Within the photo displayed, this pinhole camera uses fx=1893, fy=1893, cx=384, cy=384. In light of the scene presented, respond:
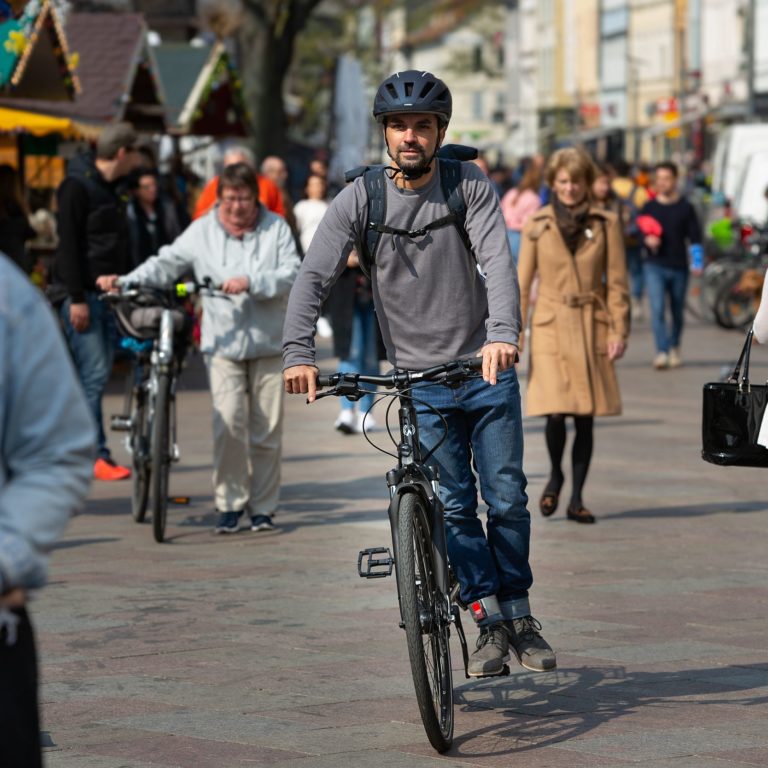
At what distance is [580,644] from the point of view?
6652 mm

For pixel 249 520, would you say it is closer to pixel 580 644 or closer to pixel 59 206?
pixel 59 206

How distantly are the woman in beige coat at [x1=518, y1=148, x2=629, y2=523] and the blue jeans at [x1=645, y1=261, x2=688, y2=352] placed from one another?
871 cm

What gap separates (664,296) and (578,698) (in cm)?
1273

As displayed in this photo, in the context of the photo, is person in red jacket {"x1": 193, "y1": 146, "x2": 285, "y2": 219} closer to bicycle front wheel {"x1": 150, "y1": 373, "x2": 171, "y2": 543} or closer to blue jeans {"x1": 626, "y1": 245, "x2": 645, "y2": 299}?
bicycle front wheel {"x1": 150, "y1": 373, "x2": 171, "y2": 543}

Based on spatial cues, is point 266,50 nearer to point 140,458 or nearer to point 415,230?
point 140,458

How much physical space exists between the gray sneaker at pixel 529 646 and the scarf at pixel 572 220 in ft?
12.4

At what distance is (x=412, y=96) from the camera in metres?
5.58

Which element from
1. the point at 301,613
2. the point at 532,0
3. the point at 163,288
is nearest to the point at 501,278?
the point at 301,613

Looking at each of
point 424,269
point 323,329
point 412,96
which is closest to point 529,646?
point 424,269

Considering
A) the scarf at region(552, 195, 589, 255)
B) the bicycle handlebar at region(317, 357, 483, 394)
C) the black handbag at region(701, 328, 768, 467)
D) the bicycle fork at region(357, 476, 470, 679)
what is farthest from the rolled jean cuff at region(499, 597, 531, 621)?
the scarf at region(552, 195, 589, 255)

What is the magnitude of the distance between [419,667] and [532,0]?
106334mm

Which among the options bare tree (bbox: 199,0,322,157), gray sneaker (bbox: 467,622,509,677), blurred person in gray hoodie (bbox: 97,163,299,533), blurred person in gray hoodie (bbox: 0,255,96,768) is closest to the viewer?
blurred person in gray hoodie (bbox: 0,255,96,768)

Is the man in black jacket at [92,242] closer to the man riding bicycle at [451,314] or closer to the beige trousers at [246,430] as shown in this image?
the beige trousers at [246,430]

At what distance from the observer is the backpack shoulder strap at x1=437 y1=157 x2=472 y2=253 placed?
5.72 m
